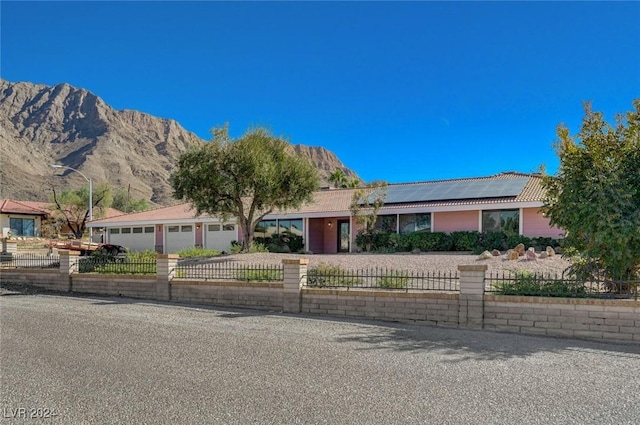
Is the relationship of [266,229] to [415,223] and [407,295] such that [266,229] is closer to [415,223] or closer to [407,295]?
[415,223]

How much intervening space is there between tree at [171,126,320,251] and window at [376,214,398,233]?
5548mm

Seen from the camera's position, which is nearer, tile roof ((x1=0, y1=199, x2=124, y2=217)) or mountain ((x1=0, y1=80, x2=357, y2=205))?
tile roof ((x1=0, y1=199, x2=124, y2=217))

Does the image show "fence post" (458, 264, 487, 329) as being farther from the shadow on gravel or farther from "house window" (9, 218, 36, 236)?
"house window" (9, 218, 36, 236)

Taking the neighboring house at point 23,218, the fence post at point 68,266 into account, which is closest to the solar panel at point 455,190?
the fence post at point 68,266

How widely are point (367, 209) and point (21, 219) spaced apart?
40116 millimetres

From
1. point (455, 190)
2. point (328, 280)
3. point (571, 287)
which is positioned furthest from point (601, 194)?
point (455, 190)

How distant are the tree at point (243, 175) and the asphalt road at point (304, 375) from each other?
34.4 ft

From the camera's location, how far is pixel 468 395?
199 inches

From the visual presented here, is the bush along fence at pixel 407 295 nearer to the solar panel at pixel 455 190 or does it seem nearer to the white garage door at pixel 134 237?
the solar panel at pixel 455 190

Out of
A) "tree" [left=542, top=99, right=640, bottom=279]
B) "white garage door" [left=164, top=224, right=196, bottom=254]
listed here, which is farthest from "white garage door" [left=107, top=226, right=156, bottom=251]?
"tree" [left=542, top=99, right=640, bottom=279]

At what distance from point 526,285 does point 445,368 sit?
11.6 feet

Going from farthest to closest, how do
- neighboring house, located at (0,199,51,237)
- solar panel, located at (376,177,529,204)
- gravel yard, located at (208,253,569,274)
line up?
neighboring house, located at (0,199,51,237), solar panel, located at (376,177,529,204), gravel yard, located at (208,253,569,274)

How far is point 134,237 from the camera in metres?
33.3

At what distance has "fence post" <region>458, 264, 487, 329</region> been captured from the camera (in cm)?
869
